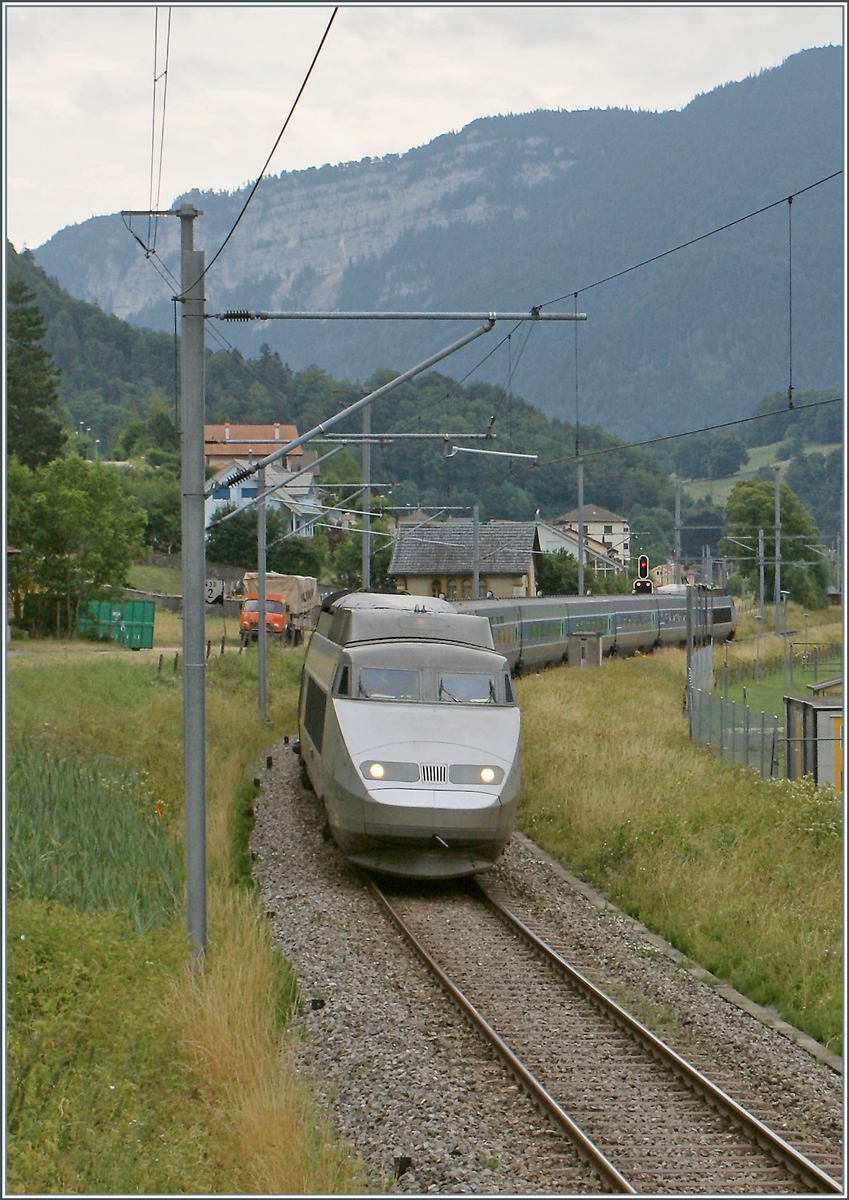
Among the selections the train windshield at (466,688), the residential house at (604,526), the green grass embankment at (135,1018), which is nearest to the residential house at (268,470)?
the residential house at (604,526)

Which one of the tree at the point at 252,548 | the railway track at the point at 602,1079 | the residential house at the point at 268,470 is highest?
the residential house at the point at 268,470

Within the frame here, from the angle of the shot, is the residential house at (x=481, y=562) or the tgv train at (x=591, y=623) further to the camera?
the residential house at (x=481, y=562)

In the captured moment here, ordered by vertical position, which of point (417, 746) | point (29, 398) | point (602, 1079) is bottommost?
point (602, 1079)

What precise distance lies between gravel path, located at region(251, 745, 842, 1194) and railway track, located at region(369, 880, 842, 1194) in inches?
8.7

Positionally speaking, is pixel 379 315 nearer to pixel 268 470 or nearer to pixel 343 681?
pixel 343 681

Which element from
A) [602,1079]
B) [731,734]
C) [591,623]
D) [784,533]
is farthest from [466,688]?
[784,533]

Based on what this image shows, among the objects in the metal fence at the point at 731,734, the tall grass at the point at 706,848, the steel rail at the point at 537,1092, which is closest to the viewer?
the steel rail at the point at 537,1092

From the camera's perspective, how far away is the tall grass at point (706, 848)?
12375 millimetres

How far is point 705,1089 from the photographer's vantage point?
9234mm

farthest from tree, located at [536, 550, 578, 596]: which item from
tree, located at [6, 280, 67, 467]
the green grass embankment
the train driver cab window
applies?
the green grass embankment

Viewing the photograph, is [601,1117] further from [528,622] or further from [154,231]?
[528,622]

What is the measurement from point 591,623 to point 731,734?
70.3 ft

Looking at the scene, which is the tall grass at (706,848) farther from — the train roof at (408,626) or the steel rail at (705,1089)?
the train roof at (408,626)

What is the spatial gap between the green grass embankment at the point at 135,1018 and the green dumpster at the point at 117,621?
99.8ft
